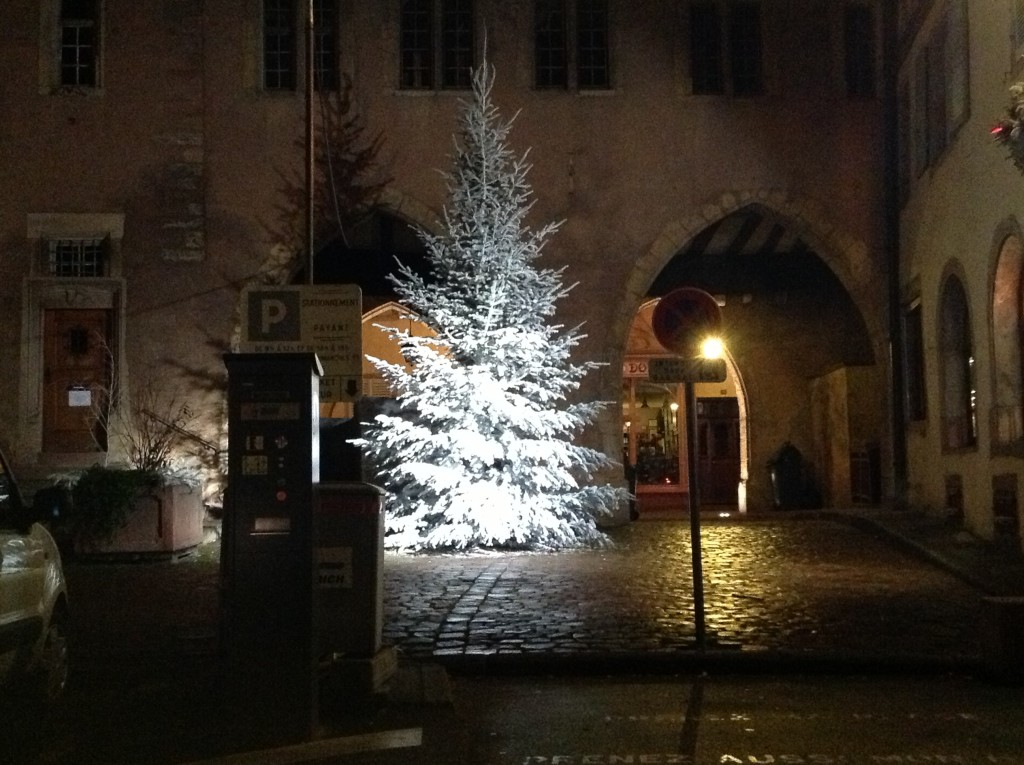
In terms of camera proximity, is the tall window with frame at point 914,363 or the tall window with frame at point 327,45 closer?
the tall window with frame at point 914,363

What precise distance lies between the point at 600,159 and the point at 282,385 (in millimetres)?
14256

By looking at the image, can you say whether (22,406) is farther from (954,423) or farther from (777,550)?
(954,423)

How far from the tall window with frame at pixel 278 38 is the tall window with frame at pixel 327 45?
41 centimetres

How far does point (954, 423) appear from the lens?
16609 mm

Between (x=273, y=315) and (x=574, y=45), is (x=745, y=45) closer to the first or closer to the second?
(x=574, y=45)

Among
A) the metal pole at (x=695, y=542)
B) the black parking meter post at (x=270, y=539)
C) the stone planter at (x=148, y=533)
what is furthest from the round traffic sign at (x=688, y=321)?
the stone planter at (x=148, y=533)

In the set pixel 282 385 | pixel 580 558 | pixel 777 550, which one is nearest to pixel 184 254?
pixel 580 558

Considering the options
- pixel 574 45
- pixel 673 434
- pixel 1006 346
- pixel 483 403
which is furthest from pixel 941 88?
pixel 673 434

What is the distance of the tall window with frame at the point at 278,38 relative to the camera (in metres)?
19.8

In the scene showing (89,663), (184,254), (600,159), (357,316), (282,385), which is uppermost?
(600,159)

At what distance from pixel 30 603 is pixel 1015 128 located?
9149 mm

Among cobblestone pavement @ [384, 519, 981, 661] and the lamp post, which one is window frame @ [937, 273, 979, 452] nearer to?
cobblestone pavement @ [384, 519, 981, 661]

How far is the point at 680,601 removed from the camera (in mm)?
11164

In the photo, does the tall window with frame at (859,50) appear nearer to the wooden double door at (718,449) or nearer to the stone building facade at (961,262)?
the stone building facade at (961,262)
